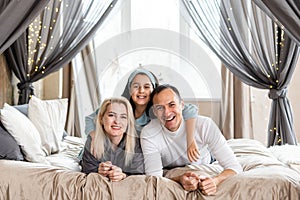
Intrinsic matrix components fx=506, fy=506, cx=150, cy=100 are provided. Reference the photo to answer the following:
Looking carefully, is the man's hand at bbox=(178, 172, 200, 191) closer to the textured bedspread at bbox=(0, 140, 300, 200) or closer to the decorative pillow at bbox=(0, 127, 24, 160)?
the textured bedspread at bbox=(0, 140, 300, 200)

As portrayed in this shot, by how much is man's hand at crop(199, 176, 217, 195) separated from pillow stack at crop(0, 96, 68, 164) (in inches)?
42.0

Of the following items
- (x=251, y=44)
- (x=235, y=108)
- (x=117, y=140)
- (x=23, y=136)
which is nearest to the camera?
(x=117, y=140)

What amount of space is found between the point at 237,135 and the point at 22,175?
320 centimetres

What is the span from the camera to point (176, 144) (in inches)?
105

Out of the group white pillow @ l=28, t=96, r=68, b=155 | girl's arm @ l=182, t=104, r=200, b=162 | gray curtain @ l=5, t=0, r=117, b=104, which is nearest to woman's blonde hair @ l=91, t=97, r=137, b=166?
girl's arm @ l=182, t=104, r=200, b=162

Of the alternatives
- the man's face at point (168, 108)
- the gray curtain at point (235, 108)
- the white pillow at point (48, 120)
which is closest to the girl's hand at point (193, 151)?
the man's face at point (168, 108)

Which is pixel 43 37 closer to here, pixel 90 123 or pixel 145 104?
pixel 90 123

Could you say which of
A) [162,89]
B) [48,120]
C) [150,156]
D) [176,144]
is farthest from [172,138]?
[48,120]

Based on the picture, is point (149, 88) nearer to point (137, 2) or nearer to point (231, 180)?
point (231, 180)

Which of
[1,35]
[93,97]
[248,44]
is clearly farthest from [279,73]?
[1,35]

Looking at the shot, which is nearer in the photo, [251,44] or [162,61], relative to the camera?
[162,61]

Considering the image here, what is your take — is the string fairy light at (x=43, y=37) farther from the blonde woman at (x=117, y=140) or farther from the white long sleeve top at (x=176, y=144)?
the white long sleeve top at (x=176, y=144)

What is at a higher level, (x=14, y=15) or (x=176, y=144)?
(x=14, y=15)

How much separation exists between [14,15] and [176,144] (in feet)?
3.70
